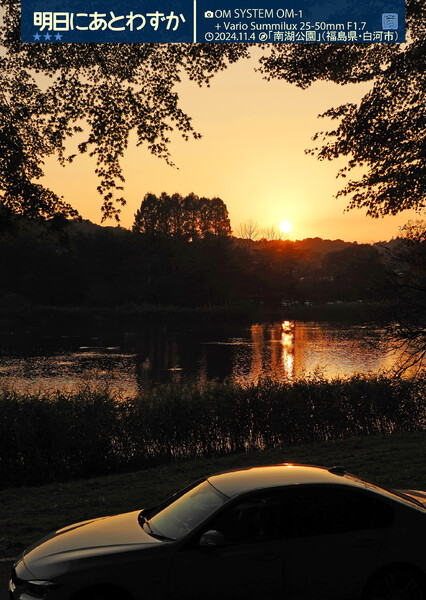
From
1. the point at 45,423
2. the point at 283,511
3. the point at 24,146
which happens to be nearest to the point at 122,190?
the point at 24,146

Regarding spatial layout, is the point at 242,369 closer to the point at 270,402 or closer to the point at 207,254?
the point at 270,402

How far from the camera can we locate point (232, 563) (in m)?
5.73

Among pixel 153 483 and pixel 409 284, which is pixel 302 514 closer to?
pixel 153 483

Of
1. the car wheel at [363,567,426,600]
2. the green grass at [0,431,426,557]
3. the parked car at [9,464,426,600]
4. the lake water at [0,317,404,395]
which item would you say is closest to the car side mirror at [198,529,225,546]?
the parked car at [9,464,426,600]

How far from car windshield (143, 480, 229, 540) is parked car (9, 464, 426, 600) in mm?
16

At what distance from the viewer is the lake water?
47375 mm

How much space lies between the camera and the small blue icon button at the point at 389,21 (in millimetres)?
17031

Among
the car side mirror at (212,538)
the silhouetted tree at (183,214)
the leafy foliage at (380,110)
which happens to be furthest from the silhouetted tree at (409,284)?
the silhouetted tree at (183,214)

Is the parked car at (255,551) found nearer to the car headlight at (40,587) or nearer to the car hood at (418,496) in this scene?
the car headlight at (40,587)

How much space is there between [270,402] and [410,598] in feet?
53.8

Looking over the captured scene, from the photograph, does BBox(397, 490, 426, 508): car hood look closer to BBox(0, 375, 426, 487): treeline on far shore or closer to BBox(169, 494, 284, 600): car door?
BBox(169, 494, 284, 600): car door

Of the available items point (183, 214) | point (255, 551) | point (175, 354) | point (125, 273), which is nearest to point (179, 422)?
point (255, 551)

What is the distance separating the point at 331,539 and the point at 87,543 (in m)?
2.44

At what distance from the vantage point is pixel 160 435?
2047 centimetres
